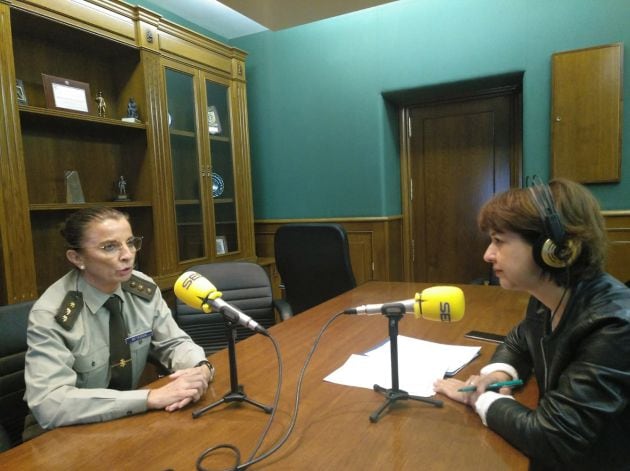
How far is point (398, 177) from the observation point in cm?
379

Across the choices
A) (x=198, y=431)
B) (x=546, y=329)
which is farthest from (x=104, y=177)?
(x=546, y=329)

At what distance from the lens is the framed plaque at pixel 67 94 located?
2.49 metres

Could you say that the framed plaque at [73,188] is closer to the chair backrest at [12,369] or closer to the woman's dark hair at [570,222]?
the chair backrest at [12,369]

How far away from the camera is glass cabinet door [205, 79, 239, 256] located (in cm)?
342

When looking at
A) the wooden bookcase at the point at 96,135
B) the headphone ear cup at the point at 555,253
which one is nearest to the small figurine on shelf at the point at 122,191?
the wooden bookcase at the point at 96,135

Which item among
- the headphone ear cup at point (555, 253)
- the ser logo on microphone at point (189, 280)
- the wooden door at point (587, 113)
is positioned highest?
the wooden door at point (587, 113)

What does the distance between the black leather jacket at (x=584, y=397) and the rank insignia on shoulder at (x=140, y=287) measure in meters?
1.08

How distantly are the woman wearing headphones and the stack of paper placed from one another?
0.23ft

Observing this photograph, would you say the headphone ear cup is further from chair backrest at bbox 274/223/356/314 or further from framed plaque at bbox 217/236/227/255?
framed plaque at bbox 217/236/227/255

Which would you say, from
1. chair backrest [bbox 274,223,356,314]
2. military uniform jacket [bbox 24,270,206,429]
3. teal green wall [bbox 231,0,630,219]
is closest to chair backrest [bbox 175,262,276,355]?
chair backrest [bbox 274,223,356,314]

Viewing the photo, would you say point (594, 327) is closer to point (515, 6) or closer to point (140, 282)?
point (140, 282)

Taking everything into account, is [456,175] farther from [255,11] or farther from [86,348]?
[86,348]

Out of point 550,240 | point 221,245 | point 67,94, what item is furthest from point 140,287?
point 221,245

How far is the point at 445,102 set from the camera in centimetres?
358
